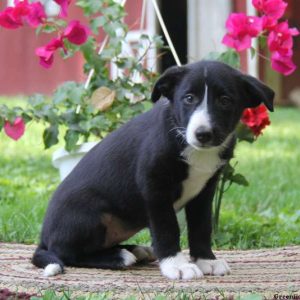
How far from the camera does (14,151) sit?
903cm

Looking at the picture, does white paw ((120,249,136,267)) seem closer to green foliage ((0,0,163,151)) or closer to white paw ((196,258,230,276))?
white paw ((196,258,230,276))

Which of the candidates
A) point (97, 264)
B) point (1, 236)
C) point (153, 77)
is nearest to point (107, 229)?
point (97, 264)

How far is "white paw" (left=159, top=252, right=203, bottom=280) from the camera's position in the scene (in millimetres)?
3674

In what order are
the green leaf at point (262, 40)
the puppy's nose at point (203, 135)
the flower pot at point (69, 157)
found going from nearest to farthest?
the puppy's nose at point (203, 135), the green leaf at point (262, 40), the flower pot at point (69, 157)

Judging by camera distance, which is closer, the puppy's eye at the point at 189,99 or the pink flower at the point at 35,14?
the puppy's eye at the point at 189,99

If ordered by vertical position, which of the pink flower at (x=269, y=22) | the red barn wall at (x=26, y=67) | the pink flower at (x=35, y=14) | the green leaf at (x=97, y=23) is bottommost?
the red barn wall at (x=26, y=67)

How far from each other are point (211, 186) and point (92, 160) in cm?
61

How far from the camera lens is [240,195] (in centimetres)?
654

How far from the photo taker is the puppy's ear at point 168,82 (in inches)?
147

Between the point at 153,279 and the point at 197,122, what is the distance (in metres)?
0.72

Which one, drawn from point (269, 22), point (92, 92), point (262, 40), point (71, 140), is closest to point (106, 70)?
point (92, 92)

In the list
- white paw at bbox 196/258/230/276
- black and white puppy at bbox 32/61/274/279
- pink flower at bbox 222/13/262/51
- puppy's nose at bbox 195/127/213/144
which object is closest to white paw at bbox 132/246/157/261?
black and white puppy at bbox 32/61/274/279

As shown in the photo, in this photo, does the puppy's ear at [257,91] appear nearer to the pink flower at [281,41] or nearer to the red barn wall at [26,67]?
the pink flower at [281,41]

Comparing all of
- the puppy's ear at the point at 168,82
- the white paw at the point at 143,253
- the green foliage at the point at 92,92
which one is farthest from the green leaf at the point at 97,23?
the white paw at the point at 143,253
